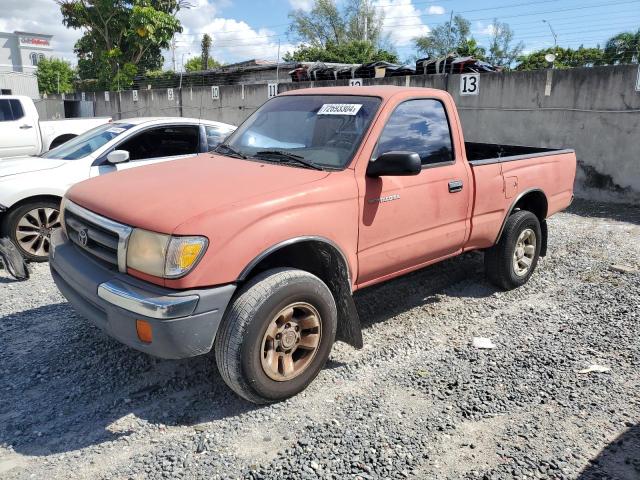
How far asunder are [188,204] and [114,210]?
1.60 feet

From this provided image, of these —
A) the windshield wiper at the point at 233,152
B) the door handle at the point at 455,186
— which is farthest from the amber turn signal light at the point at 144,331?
the door handle at the point at 455,186

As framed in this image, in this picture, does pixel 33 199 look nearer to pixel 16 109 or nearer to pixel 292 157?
pixel 292 157

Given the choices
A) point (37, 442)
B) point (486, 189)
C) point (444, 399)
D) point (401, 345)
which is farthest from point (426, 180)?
point (37, 442)

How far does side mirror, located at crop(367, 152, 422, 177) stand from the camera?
3375 millimetres

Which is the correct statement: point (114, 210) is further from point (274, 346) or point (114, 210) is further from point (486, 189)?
point (486, 189)

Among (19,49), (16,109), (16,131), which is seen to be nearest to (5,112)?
(16,109)

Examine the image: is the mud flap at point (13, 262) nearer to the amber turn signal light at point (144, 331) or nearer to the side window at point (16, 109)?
the amber turn signal light at point (144, 331)

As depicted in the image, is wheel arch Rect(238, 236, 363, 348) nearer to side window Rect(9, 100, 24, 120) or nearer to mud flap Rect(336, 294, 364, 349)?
mud flap Rect(336, 294, 364, 349)

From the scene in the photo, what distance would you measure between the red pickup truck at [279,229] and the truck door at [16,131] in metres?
7.52

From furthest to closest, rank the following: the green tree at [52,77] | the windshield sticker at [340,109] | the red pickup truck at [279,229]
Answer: the green tree at [52,77]
the windshield sticker at [340,109]
the red pickup truck at [279,229]

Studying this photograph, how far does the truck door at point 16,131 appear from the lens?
9.85m

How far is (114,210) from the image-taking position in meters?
3.10

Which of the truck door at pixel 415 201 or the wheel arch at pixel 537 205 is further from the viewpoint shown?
the wheel arch at pixel 537 205

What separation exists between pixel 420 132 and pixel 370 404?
6.96ft
